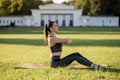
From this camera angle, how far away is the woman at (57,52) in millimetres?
11156

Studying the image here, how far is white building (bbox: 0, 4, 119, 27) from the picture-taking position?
382 ft

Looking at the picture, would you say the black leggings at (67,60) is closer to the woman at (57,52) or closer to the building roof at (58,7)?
the woman at (57,52)

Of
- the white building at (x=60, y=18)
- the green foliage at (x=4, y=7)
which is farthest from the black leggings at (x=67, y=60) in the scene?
the green foliage at (x=4, y=7)

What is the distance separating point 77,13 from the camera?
389ft

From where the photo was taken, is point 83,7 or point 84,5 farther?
point 83,7

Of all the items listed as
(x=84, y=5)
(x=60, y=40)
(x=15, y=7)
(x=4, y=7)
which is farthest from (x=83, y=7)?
(x=60, y=40)

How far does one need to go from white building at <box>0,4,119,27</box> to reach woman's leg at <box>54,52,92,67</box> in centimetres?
10272

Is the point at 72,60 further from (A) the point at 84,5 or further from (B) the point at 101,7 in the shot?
(A) the point at 84,5

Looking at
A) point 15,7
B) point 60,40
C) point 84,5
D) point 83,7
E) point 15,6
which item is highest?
point 60,40

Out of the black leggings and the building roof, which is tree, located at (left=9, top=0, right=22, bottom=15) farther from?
the black leggings

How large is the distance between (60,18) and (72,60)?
368 feet

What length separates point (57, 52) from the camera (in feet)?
37.5

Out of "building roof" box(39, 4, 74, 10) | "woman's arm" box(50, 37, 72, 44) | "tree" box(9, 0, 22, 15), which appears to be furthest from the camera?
"building roof" box(39, 4, 74, 10)

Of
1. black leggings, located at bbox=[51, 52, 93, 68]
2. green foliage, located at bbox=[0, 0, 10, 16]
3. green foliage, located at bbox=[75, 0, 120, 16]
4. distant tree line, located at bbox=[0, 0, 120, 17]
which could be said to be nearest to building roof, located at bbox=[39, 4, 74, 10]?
distant tree line, located at bbox=[0, 0, 120, 17]
